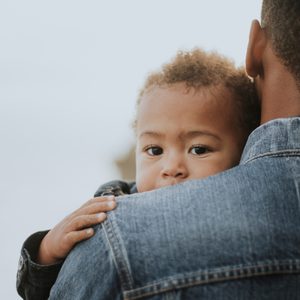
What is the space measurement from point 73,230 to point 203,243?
330 millimetres

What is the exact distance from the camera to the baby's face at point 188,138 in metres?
1.72

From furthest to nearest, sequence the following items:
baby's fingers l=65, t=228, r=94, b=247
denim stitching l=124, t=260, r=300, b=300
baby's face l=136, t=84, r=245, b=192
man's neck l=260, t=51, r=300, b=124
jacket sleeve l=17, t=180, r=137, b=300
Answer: baby's face l=136, t=84, r=245, b=192, jacket sleeve l=17, t=180, r=137, b=300, man's neck l=260, t=51, r=300, b=124, baby's fingers l=65, t=228, r=94, b=247, denim stitching l=124, t=260, r=300, b=300

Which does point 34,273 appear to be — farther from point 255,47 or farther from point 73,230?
point 255,47

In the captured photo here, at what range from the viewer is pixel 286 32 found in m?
1.31

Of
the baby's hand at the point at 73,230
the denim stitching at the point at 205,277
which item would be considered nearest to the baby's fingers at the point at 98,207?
the baby's hand at the point at 73,230

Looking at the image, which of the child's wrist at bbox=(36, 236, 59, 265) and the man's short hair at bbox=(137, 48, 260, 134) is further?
the man's short hair at bbox=(137, 48, 260, 134)

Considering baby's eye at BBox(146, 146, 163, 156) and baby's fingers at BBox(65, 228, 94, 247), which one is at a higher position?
baby's eye at BBox(146, 146, 163, 156)

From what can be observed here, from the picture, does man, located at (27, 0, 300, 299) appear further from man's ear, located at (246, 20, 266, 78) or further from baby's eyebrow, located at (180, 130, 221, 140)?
baby's eyebrow, located at (180, 130, 221, 140)

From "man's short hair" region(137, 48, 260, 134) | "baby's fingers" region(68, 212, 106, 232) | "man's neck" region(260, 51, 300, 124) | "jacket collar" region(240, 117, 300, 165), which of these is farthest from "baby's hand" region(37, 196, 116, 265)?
"man's short hair" region(137, 48, 260, 134)

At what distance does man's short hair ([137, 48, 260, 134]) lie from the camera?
181cm

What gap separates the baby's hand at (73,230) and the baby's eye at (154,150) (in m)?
0.50

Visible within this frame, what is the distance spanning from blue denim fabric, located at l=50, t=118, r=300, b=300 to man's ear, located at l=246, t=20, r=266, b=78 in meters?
0.39

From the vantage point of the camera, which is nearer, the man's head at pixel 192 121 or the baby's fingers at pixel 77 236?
the baby's fingers at pixel 77 236

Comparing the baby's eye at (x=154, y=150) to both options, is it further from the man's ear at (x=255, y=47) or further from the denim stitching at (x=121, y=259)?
the denim stitching at (x=121, y=259)
